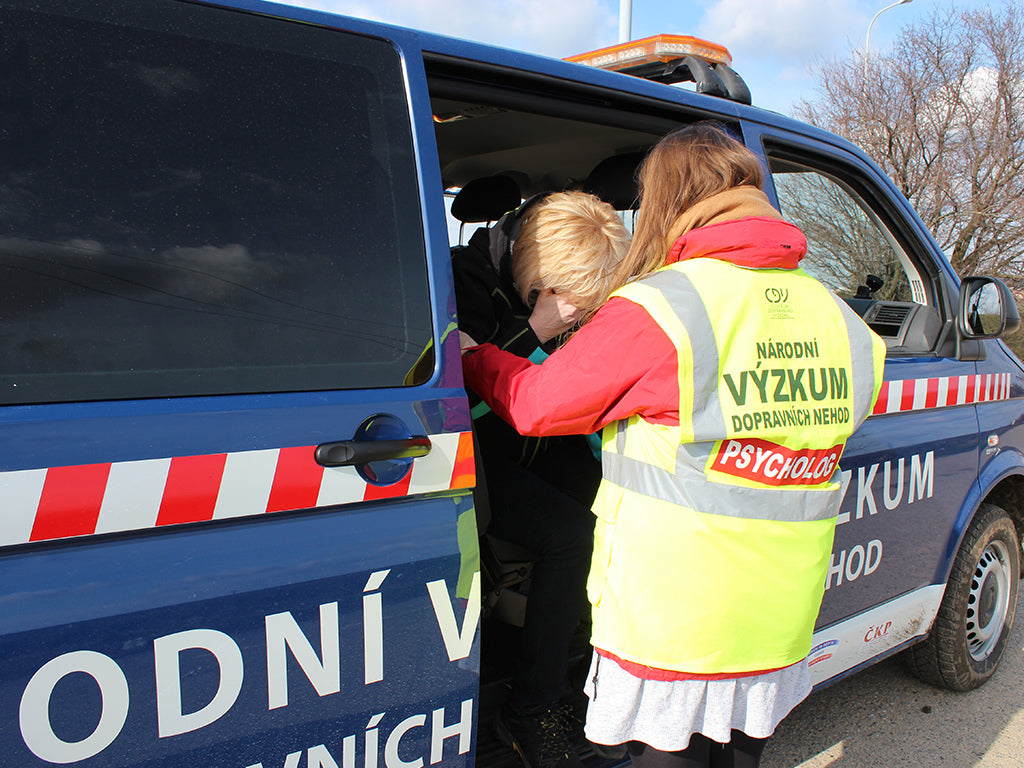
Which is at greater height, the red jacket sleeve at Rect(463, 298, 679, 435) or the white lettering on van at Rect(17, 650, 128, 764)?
the red jacket sleeve at Rect(463, 298, 679, 435)

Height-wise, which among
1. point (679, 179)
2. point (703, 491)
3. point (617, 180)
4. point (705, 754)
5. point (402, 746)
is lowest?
point (705, 754)

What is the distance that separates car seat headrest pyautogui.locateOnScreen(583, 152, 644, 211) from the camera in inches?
109

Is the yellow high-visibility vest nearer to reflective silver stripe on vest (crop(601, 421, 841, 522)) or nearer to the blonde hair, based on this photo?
reflective silver stripe on vest (crop(601, 421, 841, 522))

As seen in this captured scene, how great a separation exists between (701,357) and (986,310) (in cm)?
196

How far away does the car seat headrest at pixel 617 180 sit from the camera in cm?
277

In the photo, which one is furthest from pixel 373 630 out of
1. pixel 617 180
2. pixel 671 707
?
pixel 617 180

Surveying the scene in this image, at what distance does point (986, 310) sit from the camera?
270 cm

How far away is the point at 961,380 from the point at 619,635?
1827mm

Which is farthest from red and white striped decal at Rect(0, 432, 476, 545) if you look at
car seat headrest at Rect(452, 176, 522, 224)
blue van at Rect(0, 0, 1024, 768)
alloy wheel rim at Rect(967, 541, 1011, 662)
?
alloy wheel rim at Rect(967, 541, 1011, 662)

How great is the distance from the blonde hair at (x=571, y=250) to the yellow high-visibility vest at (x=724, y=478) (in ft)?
1.39

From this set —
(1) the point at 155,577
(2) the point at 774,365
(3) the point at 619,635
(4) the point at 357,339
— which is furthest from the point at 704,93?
(1) the point at 155,577

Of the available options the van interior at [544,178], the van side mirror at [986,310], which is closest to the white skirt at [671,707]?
the van interior at [544,178]

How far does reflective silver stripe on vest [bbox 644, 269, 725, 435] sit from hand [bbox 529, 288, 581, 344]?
540 mm

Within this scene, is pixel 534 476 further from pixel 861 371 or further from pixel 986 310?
pixel 986 310
